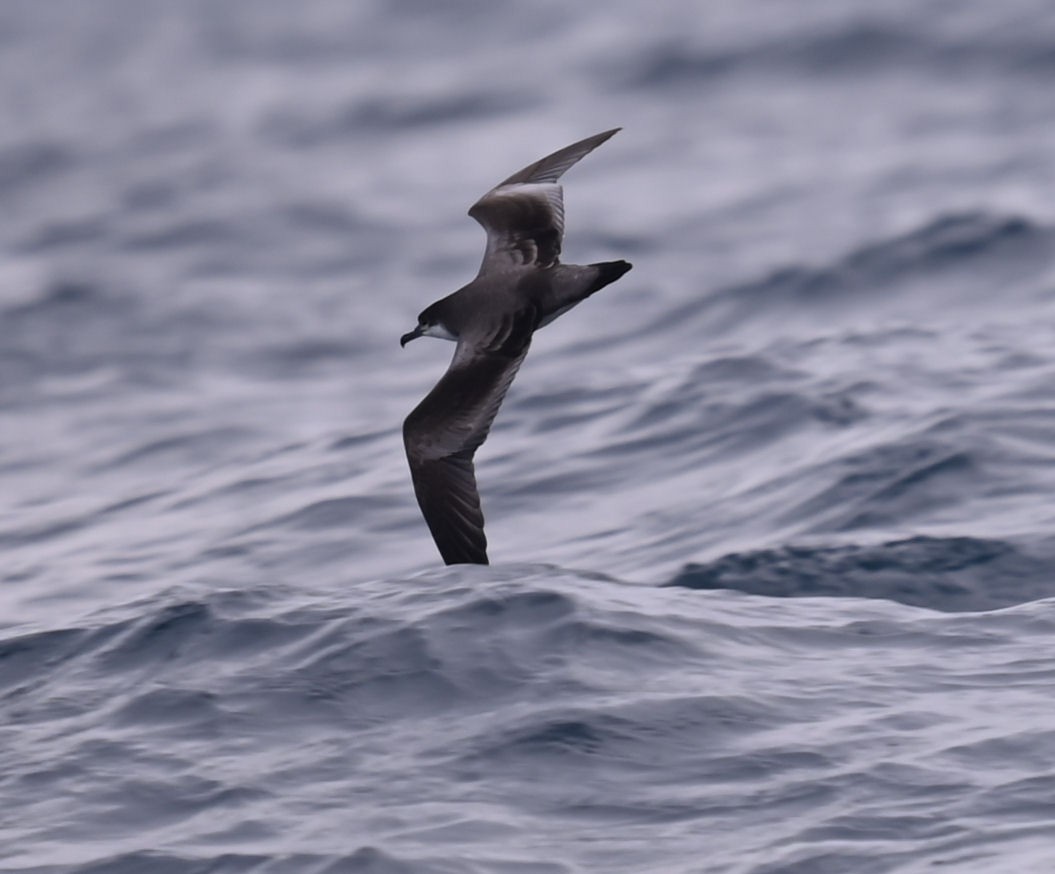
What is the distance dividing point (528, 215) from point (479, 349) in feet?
3.71

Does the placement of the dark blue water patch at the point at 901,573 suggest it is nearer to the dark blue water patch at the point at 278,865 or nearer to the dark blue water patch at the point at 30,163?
the dark blue water patch at the point at 278,865

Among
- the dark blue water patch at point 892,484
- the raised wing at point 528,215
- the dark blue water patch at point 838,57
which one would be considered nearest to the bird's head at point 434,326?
the raised wing at point 528,215

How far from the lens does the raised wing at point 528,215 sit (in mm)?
8297

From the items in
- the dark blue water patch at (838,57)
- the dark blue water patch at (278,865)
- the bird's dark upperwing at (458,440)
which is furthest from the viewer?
the dark blue water patch at (838,57)

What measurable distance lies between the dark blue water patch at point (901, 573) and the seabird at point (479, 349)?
173 cm

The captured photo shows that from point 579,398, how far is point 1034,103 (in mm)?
7408

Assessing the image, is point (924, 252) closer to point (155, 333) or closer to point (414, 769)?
point (155, 333)

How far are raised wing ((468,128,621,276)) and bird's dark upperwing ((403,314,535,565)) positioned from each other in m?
0.72

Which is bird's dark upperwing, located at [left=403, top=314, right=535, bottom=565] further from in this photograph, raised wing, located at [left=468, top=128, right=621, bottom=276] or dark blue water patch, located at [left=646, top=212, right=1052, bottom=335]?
dark blue water patch, located at [left=646, top=212, right=1052, bottom=335]

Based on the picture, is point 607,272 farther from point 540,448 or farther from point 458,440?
point 540,448

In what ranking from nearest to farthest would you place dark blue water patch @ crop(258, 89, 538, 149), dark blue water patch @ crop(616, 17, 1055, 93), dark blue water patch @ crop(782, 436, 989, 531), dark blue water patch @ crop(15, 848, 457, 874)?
dark blue water patch @ crop(15, 848, 457, 874) → dark blue water patch @ crop(782, 436, 989, 531) → dark blue water patch @ crop(616, 17, 1055, 93) → dark blue water patch @ crop(258, 89, 538, 149)

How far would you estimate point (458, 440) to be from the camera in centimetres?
739

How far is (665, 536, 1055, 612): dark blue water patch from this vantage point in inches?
328

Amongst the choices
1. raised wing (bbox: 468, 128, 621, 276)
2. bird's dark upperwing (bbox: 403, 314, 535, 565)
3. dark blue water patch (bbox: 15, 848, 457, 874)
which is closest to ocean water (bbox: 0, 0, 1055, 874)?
dark blue water patch (bbox: 15, 848, 457, 874)
